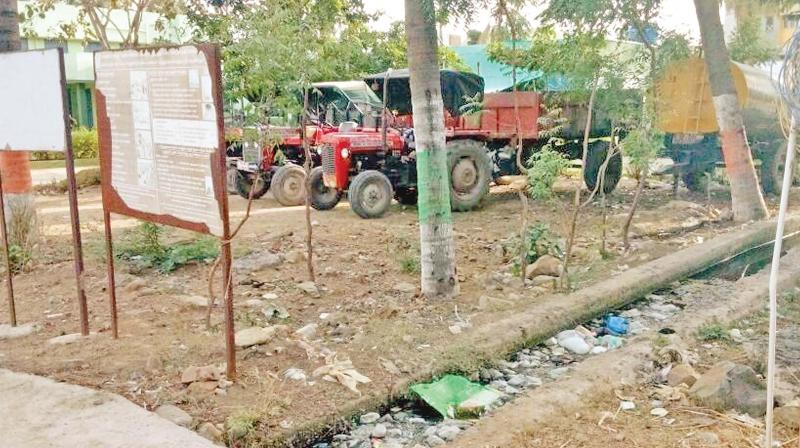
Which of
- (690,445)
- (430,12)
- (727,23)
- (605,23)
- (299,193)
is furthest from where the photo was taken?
(727,23)

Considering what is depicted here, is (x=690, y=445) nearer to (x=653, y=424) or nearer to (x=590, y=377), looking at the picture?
(x=653, y=424)

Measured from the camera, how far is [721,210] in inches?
410

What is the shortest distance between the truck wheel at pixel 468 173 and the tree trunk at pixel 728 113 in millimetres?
3302

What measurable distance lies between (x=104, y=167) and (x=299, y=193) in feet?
23.3

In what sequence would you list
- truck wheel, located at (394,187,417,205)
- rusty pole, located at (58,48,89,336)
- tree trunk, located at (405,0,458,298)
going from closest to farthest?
rusty pole, located at (58,48,89,336)
tree trunk, located at (405,0,458,298)
truck wheel, located at (394,187,417,205)

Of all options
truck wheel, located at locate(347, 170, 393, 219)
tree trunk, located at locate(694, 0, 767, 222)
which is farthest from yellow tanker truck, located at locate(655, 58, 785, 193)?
truck wheel, located at locate(347, 170, 393, 219)

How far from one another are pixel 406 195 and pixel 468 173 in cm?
101

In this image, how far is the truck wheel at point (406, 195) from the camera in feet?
36.4

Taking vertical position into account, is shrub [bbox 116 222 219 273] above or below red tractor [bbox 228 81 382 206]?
below

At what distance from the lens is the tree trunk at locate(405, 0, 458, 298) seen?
217 inches

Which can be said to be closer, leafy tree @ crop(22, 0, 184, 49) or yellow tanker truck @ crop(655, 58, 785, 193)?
leafy tree @ crop(22, 0, 184, 49)

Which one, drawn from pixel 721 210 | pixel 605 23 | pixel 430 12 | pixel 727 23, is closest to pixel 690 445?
pixel 430 12

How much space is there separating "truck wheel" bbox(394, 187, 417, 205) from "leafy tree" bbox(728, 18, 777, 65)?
281 inches

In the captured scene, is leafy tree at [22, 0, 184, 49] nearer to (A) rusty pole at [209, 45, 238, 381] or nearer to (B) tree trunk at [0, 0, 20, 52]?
(B) tree trunk at [0, 0, 20, 52]
